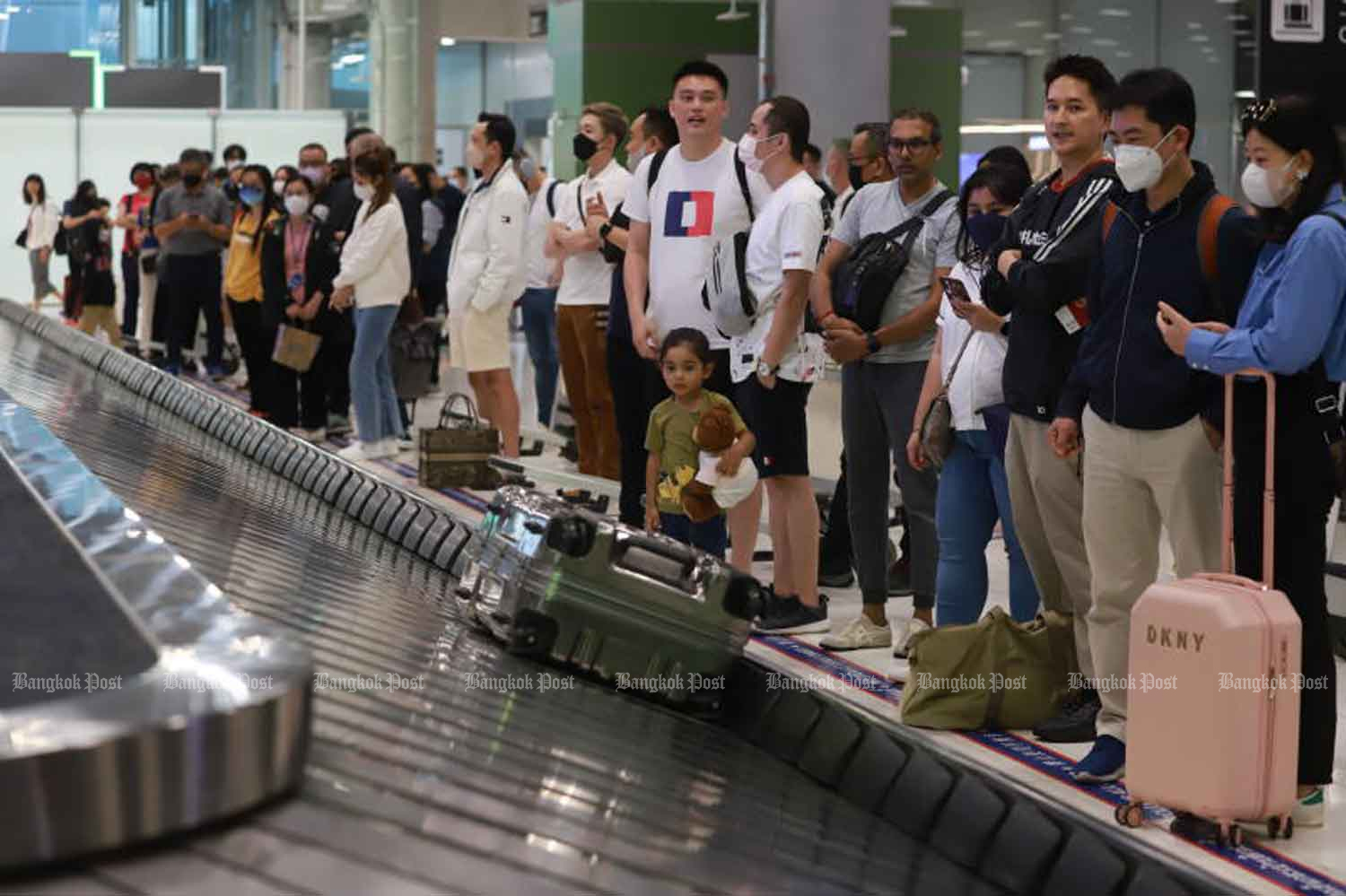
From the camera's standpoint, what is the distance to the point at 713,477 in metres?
5.88

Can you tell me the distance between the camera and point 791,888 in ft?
8.97

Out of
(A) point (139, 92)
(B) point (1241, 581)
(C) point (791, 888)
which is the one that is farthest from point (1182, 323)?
(A) point (139, 92)

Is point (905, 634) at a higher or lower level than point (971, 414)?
lower

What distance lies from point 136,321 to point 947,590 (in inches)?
557

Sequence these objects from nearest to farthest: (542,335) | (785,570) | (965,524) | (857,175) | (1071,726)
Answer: (1071,726) → (965,524) → (785,570) → (857,175) → (542,335)

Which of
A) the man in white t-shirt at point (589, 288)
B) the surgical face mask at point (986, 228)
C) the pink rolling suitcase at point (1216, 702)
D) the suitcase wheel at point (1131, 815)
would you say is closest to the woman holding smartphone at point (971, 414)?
the surgical face mask at point (986, 228)

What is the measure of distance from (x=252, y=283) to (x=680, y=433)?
21.6 feet

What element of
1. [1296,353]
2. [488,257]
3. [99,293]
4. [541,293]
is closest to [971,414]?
[1296,353]

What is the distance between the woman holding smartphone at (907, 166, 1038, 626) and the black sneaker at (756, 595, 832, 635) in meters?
0.75

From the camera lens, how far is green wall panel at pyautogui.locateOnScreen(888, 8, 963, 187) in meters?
13.9

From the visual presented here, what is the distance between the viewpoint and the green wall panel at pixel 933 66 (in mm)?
13930

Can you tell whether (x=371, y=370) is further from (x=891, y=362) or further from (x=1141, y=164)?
(x=1141, y=164)

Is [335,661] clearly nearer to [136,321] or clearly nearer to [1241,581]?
[1241,581]

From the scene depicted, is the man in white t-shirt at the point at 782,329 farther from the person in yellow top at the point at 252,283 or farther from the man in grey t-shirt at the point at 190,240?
the man in grey t-shirt at the point at 190,240
